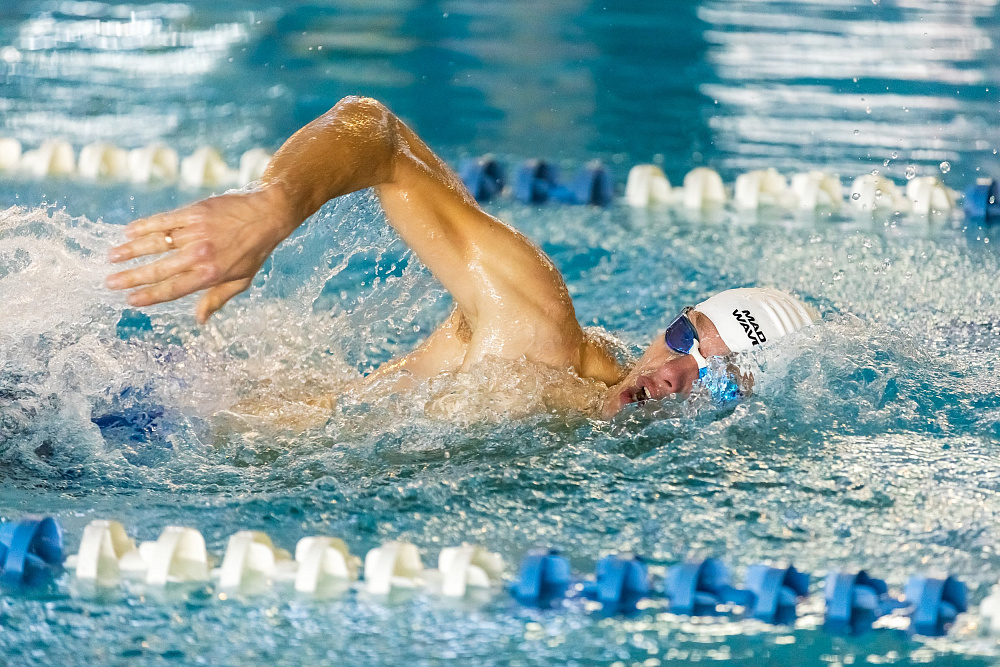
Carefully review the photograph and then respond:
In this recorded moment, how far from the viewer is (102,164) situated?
4551mm

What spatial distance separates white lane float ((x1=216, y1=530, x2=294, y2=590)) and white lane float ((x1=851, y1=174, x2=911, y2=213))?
9.72 ft

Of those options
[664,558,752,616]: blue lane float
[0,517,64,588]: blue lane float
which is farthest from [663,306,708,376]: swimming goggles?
[0,517,64,588]: blue lane float

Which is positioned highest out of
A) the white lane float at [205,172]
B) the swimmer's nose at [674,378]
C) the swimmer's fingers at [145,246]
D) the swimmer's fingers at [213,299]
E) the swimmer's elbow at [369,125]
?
the white lane float at [205,172]

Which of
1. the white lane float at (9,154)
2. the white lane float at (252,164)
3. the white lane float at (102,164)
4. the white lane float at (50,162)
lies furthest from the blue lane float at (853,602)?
the white lane float at (9,154)

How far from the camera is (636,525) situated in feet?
7.07

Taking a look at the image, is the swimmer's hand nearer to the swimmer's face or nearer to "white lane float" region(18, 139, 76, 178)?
the swimmer's face

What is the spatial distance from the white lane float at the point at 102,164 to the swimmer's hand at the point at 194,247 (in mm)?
3051

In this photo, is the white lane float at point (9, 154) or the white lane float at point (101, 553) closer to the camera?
the white lane float at point (101, 553)

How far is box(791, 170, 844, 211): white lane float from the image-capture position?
14.4 feet

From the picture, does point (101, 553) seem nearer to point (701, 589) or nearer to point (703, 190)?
point (701, 589)

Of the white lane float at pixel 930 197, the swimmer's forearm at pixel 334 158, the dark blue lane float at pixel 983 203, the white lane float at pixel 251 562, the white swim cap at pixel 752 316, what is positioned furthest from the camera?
the white lane float at pixel 930 197

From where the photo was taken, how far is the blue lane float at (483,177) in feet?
14.4

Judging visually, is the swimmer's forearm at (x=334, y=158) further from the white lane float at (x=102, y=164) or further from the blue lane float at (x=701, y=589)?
the white lane float at (x=102, y=164)

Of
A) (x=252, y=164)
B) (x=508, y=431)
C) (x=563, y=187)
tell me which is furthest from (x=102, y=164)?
(x=508, y=431)
